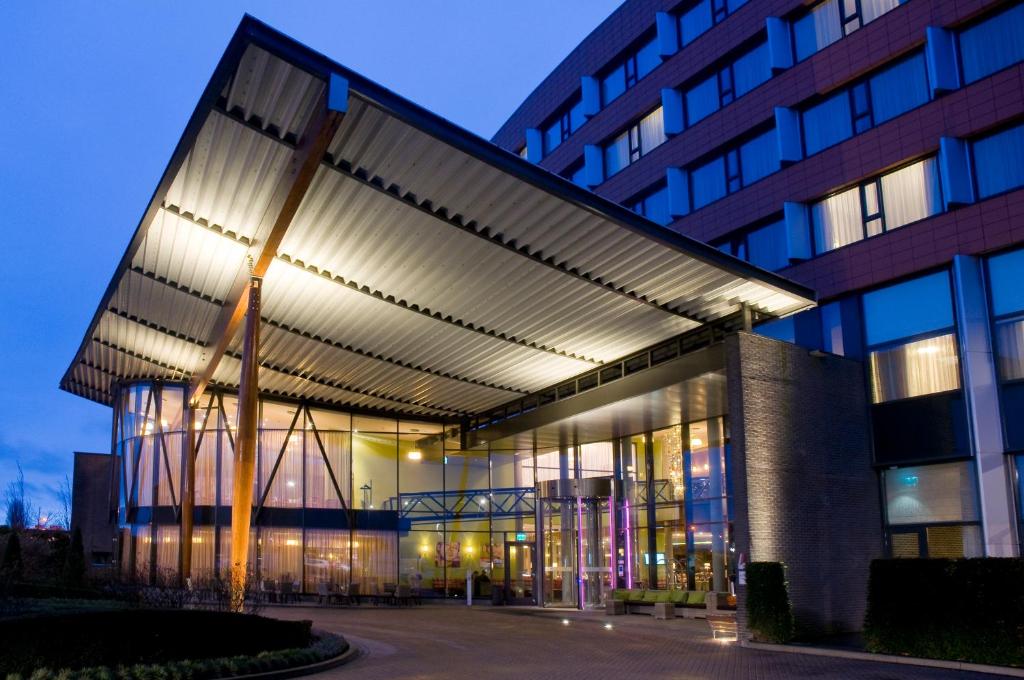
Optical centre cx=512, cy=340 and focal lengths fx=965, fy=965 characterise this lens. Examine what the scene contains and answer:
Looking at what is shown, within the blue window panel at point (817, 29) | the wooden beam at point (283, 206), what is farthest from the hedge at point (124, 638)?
the blue window panel at point (817, 29)

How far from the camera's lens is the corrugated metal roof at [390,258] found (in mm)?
18094

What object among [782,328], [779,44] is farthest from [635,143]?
[782,328]

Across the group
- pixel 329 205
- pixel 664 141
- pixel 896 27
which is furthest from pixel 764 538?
pixel 664 141

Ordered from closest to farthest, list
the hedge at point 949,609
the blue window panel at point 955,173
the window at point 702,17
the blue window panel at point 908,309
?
the hedge at point 949,609 → the blue window panel at point 955,173 → the blue window panel at point 908,309 → the window at point 702,17

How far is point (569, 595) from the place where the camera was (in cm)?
3203

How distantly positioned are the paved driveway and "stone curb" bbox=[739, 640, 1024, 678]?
36 centimetres

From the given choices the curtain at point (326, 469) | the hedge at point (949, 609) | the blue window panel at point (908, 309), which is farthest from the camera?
the curtain at point (326, 469)

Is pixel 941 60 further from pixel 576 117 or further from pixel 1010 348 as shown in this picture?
pixel 576 117

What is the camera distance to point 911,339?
22.6m

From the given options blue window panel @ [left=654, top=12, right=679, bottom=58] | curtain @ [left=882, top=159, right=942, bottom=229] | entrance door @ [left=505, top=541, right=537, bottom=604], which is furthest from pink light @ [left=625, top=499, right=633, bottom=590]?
blue window panel @ [left=654, top=12, right=679, bottom=58]

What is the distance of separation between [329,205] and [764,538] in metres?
11.6

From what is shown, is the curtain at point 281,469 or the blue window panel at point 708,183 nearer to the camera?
the blue window panel at point 708,183

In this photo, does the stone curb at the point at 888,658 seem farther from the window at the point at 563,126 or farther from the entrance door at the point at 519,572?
the window at the point at 563,126

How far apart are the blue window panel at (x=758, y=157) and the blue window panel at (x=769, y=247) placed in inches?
64.5
